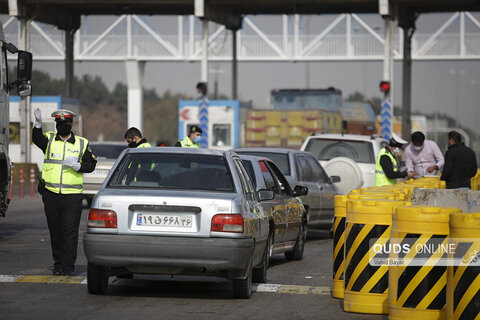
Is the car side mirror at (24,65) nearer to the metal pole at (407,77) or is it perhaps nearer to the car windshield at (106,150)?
the car windshield at (106,150)

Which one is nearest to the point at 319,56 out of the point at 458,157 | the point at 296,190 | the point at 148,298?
the point at 458,157

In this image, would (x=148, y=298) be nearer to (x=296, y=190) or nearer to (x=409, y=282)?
(x=409, y=282)

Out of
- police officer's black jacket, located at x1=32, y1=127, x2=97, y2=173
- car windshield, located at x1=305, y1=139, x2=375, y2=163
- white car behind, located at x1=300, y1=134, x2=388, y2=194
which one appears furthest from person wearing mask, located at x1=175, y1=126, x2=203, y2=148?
police officer's black jacket, located at x1=32, y1=127, x2=97, y2=173

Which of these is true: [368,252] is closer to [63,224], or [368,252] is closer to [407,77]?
[63,224]

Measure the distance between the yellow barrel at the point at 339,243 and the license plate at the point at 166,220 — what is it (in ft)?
5.35

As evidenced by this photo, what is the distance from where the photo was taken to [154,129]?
149 meters

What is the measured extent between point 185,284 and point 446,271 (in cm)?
387

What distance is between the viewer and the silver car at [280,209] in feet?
42.3

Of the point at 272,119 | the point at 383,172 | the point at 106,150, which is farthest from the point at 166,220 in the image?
the point at 272,119

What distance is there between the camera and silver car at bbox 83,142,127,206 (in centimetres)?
2403

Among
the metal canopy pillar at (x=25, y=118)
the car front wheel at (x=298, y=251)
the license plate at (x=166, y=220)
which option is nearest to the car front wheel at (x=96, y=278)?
the license plate at (x=166, y=220)

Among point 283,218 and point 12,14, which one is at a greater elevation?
point 12,14

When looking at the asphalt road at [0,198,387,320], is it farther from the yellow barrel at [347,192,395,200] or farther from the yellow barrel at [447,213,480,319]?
the yellow barrel at [447,213,480,319]

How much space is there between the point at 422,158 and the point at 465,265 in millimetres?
11840
